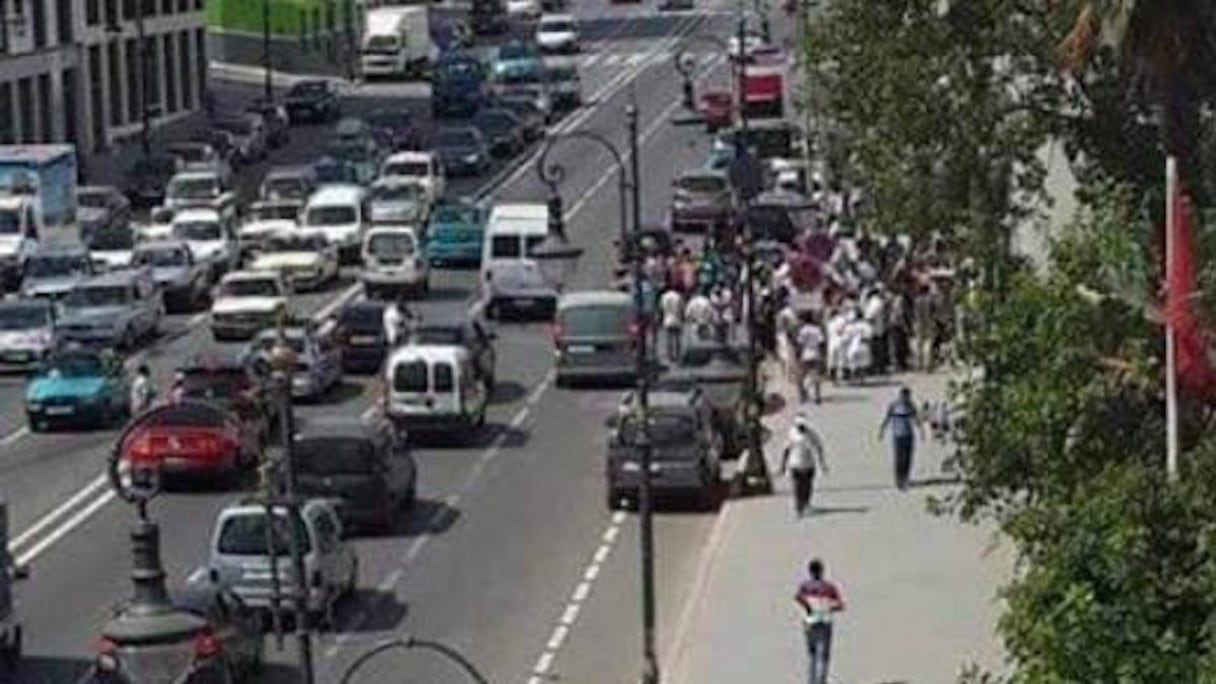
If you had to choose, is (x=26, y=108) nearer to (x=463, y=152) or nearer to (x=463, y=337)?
(x=463, y=152)

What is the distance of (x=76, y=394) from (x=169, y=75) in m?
64.5

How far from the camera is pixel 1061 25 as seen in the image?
1481 inches

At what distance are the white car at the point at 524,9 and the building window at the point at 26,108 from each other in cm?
5078

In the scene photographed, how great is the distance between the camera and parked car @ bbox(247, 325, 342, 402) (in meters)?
58.2

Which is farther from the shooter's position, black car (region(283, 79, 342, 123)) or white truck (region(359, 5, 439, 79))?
white truck (region(359, 5, 439, 79))

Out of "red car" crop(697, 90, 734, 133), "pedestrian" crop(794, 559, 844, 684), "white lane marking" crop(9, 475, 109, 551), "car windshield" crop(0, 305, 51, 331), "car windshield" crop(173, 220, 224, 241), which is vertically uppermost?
"red car" crop(697, 90, 734, 133)

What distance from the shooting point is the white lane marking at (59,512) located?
1871 inches

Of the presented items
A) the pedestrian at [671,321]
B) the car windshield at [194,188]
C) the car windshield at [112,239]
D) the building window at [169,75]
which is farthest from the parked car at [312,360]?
the building window at [169,75]

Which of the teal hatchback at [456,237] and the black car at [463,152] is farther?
the black car at [463,152]

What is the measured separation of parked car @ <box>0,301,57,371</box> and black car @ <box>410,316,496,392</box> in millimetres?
6946

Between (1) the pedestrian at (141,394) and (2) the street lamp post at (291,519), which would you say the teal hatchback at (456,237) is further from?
(2) the street lamp post at (291,519)

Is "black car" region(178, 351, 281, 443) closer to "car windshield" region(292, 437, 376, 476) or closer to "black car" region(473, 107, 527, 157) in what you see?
"car windshield" region(292, 437, 376, 476)

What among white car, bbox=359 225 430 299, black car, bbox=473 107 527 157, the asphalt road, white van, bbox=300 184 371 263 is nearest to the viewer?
the asphalt road

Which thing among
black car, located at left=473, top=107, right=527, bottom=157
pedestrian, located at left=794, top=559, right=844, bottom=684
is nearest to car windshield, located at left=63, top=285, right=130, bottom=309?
pedestrian, located at left=794, top=559, right=844, bottom=684
